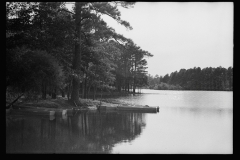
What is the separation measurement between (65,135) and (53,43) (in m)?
8.11

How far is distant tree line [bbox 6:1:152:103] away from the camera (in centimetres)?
1341

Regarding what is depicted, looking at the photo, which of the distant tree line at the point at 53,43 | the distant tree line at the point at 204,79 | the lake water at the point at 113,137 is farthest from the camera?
the distant tree line at the point at 204,79

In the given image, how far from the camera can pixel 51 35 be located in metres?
17.3

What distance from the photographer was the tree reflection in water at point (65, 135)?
28.6 feet

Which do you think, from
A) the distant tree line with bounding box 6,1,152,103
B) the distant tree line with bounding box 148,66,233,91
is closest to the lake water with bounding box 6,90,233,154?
the distant tree line with bounding box 6,1,152,103

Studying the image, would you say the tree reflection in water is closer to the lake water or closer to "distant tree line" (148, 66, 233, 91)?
the lake water

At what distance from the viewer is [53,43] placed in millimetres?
17078

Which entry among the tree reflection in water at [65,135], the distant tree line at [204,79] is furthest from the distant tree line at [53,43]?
the distant tree line at [204,79]

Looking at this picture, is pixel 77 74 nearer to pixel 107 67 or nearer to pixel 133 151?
pixel 107 67

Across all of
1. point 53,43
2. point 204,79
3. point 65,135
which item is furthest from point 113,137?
point 204,79

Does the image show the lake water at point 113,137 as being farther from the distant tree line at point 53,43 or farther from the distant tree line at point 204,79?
the distant tree line at point 204,79

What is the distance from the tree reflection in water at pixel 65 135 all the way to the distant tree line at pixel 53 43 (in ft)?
8.00

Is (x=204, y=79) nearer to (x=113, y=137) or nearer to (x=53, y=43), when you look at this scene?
(x=53, y=43)

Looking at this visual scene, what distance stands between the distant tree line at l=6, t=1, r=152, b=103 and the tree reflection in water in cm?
244
